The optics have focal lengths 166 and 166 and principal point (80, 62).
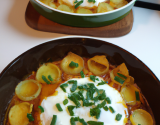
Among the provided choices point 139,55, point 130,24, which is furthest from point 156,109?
point 130,24

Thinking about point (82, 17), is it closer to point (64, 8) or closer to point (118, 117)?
point (64, 8)

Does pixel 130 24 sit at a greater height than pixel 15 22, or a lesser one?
lesser

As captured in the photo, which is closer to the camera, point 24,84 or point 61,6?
point 24,84

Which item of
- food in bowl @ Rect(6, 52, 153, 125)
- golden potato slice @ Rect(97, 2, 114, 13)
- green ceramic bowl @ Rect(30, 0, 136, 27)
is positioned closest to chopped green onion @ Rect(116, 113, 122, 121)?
food in bowl @ Rect(6, 52, 153, 125)

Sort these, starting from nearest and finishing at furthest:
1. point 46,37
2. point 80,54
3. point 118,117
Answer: point 118,117
point 80,54
point 46,37

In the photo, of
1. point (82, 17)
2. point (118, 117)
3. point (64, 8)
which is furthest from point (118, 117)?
point (64, 8)

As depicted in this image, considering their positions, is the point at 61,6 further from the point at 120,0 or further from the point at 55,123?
the point at 55,123

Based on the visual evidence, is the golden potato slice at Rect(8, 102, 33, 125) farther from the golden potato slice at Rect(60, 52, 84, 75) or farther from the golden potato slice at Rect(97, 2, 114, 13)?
the golden potato slice at Rect(97, 2, 114, 13)
